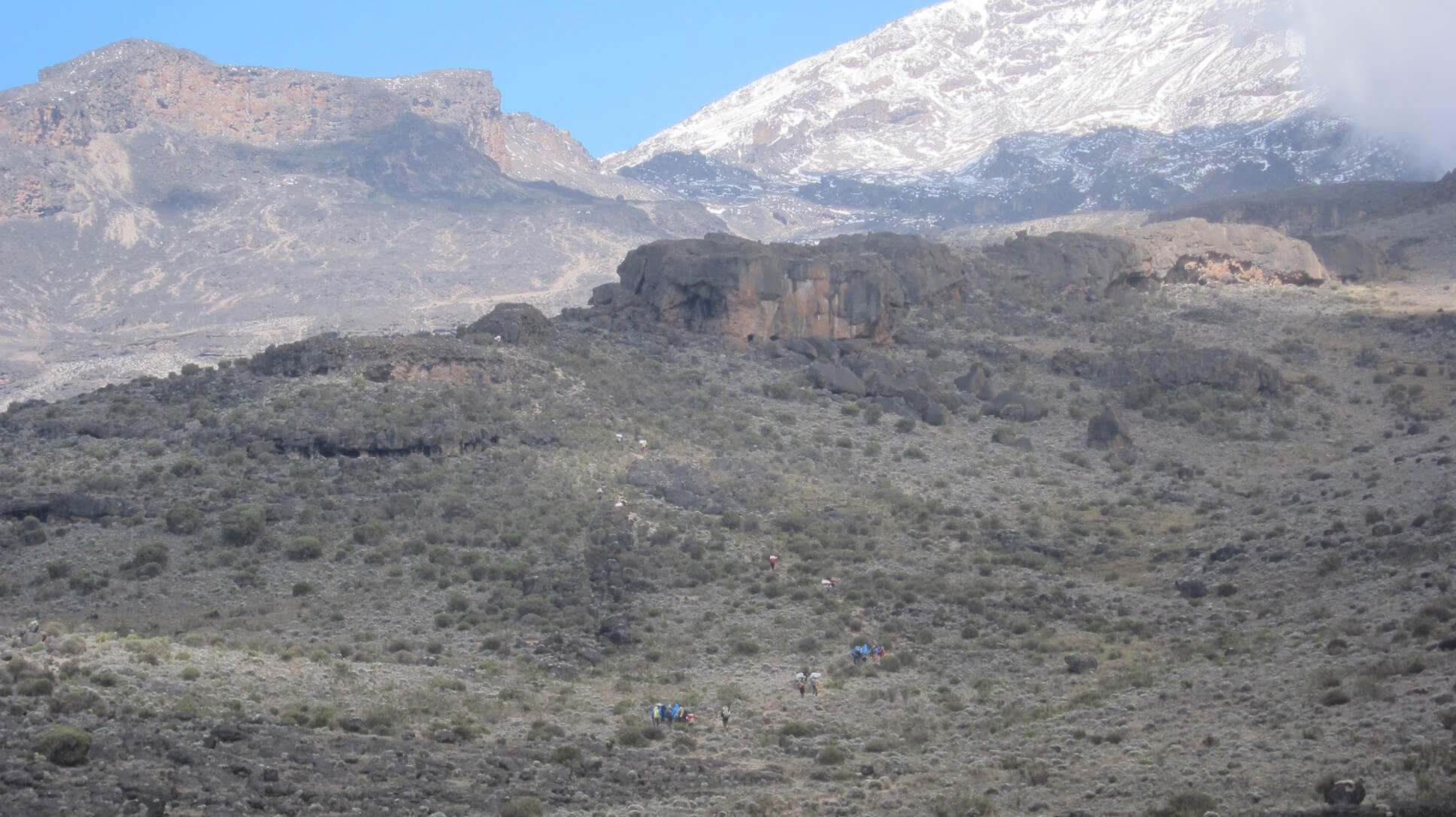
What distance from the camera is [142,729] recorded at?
2766 centimetres

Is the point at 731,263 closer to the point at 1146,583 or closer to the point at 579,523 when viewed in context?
the point at 579,523

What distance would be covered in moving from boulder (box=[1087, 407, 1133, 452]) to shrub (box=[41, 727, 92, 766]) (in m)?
47.2

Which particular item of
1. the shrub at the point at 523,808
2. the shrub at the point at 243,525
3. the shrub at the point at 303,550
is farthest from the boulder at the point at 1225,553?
the shrub at the point at 243,525

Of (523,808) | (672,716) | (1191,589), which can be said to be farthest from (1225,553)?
(523,808)

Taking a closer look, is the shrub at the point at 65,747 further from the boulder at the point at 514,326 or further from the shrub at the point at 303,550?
the boulder at the point at 514,326

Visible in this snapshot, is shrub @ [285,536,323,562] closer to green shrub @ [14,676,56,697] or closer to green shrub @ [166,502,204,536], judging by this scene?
green shrub @ [166,502,204,536]

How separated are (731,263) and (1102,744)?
1912 inches

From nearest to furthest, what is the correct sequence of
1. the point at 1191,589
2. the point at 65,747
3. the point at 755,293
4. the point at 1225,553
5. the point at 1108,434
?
the point at 65,747, the point at 1191,589, the point at 1225,553, the point at 1108,434, the point at 755,293

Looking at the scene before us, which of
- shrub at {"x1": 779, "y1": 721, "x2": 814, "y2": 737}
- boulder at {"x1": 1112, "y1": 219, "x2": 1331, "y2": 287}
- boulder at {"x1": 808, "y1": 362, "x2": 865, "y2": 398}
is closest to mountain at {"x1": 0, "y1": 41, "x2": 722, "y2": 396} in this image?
boulder at {"x1": 1112, "y1": 219, "x2": 1331, "y2": 287}

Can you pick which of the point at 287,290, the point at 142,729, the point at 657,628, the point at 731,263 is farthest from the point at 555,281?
the point at 142,729

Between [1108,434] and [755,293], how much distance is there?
1859 centimetres

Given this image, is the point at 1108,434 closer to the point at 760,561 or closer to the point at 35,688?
the point at 760,561

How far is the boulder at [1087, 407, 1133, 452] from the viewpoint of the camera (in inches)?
2554

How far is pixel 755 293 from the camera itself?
74.7 meters
